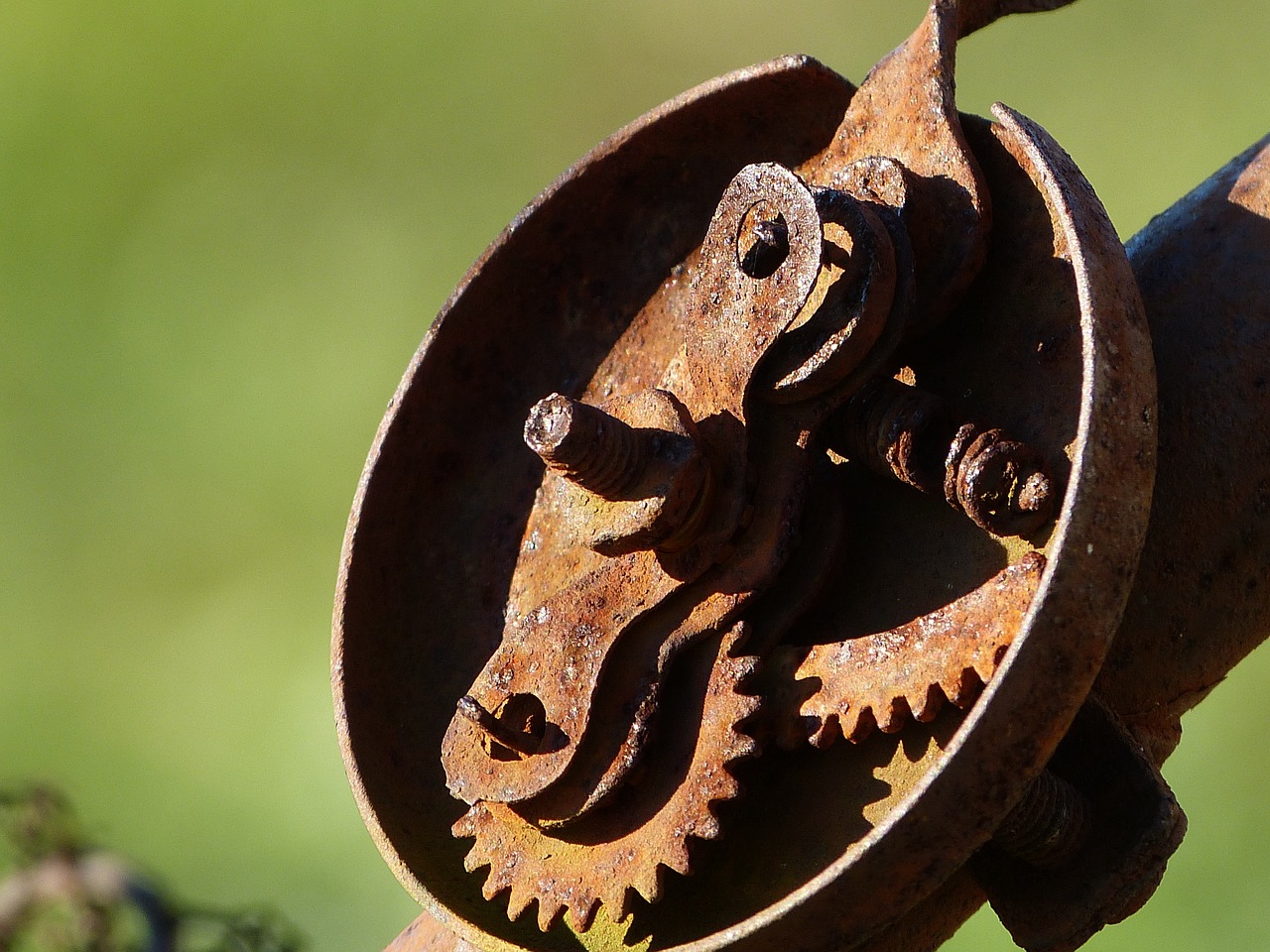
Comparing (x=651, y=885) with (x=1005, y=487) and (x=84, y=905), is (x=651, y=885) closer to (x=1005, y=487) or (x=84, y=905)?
(x=1005, y=487)

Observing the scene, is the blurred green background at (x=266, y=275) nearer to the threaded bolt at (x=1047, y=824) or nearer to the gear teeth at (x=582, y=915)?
the threaded bolt at (x=1047, y=824)

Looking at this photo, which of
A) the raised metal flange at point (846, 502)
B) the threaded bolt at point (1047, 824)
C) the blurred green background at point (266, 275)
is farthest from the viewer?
the blurred green background at point (266, 275)

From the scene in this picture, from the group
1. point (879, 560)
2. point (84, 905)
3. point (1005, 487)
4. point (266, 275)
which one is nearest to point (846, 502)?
point (879, 560)

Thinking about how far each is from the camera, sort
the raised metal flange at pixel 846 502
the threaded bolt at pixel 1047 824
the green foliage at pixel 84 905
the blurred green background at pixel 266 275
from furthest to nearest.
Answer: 1. the blurred green background at pixel 266 275
2. the green foliage at pixel 84 905
3. the threaded bolt at pixel 1047 824
4. the raised metal flange at pixel 846 502

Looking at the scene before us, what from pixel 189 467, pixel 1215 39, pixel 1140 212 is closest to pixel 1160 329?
pixel 1140 212


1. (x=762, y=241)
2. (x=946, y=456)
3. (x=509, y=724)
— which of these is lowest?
(x=946, y=456)

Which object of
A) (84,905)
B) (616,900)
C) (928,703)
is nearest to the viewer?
(928,703)

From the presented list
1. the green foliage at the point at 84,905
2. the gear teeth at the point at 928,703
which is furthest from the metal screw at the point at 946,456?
the green foliage at the point at 84,905

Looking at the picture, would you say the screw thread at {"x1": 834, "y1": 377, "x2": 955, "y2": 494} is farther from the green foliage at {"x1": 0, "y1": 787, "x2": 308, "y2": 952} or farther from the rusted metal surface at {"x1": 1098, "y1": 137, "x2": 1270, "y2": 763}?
the green foliage at {"x1": 0, "y1": 787, "x2": 308, "y2": 952}

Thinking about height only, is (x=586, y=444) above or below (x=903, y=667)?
above
